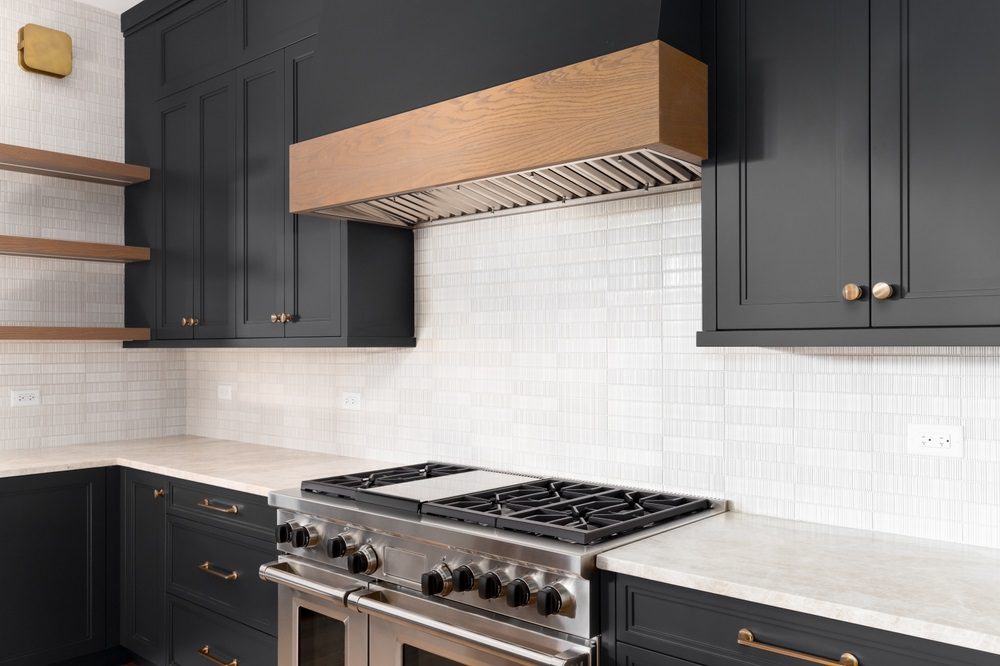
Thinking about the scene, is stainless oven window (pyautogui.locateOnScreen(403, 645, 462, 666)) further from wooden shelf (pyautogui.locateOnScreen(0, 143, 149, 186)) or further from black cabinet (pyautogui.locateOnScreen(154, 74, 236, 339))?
wooden shelf (pyautogui.locateOnScreen(0, 143, 149, 186))

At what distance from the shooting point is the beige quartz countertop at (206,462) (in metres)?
2.90

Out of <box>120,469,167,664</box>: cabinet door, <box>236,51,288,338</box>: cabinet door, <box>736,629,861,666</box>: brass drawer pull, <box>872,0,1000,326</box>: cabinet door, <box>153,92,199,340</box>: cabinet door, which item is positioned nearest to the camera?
<box>736,629,861,666</box>: brass drawer pull

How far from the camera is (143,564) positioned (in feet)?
11.1

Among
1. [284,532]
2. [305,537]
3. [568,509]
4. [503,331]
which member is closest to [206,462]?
[284,532]

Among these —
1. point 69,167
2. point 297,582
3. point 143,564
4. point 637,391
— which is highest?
point 69,167

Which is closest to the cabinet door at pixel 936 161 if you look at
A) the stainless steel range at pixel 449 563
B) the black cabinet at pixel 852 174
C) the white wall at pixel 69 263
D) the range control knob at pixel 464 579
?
the black cabinet at pixel 852 174

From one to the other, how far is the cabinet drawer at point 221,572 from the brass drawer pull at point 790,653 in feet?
5.40

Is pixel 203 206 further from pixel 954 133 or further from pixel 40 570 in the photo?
pixel 954 133

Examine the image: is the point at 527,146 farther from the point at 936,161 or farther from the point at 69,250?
the point at 69,250

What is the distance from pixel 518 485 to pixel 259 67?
1.94 metres

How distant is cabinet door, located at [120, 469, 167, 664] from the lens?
326 cm

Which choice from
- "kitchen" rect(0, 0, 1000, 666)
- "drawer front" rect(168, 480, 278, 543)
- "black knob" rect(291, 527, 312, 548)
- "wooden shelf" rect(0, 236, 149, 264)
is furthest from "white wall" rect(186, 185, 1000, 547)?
"wooden shelf" rect(0, 236, 149, 264)

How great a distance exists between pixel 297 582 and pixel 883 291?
5.92 ft

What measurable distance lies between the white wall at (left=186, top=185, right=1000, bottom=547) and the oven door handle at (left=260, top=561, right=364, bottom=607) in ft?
1.45
